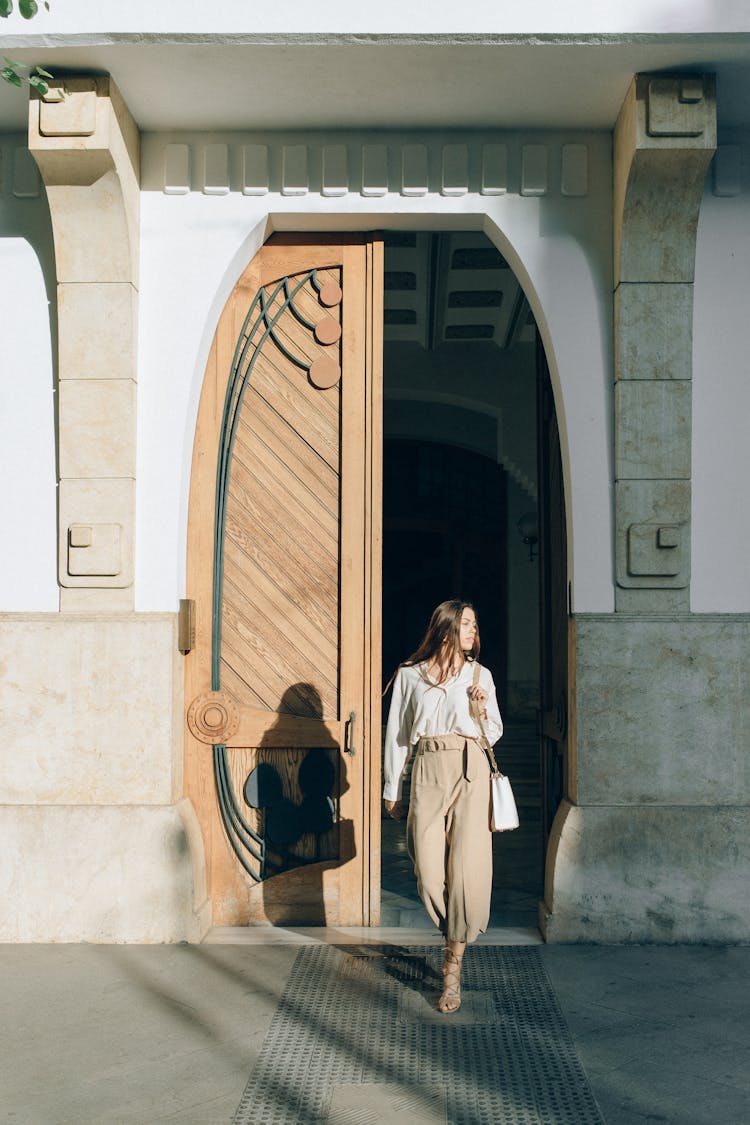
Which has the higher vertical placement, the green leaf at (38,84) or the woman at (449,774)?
the green leaf at (38,84)

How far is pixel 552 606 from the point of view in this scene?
6.53 meters

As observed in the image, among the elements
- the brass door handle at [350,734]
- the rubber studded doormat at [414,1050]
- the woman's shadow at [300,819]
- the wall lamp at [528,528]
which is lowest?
the rubber studded doormat at [414,1050]

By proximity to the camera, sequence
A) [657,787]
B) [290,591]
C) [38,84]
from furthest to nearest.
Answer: [290,591] < [657,787] < [38,84]

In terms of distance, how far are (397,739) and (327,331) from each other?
2.33 meters

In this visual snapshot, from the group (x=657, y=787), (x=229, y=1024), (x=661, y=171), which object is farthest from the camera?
(x=657, y=787)

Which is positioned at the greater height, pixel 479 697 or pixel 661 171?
pixel 661 171

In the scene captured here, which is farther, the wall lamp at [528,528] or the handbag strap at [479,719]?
the wall lamp at [528,528]

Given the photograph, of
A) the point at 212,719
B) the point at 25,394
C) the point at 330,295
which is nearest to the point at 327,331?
the point at 330,295

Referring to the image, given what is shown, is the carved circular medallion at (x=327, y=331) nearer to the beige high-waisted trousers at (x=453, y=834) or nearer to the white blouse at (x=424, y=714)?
the white blouse at (x=424, y=714)

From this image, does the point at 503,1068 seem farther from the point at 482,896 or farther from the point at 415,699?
the point at 415,699

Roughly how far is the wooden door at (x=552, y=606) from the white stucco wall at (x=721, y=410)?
75cm

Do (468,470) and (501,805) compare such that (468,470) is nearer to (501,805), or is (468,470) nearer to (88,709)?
(88,709)

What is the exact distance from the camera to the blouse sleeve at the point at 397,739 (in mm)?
4980

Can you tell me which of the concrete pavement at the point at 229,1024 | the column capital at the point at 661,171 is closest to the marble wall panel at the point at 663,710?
the concrete pavement at the point at 229,1024
